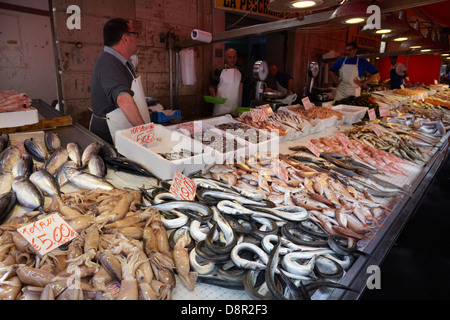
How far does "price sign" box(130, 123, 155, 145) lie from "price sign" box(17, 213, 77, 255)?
1.27 meters

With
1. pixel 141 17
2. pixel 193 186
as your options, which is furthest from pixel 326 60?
pixel 193 186

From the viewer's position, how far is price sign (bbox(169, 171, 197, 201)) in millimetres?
1831

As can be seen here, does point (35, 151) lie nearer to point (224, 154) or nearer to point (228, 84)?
point (224, 154)

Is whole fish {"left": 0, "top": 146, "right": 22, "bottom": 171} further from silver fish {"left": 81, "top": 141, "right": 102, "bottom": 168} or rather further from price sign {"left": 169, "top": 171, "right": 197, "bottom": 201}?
price sign {"left": 169, "top": 171, "right": 197, "bottom": 201}

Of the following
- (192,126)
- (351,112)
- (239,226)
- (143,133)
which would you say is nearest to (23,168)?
(143,133)

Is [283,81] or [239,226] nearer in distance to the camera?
[239,226]

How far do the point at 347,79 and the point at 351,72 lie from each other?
0.58 feet

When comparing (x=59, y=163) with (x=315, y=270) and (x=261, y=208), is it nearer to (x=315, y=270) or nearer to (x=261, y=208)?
(x=261, y=208)

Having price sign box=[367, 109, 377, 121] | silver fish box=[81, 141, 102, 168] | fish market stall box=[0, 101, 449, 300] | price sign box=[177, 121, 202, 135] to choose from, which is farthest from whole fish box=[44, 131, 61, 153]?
price sign box=[367, 109, 377, 121]

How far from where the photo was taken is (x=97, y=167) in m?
2.20

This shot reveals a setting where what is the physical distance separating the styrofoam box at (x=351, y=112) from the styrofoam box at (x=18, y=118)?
411 centimetres

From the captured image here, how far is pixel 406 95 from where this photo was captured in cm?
707
